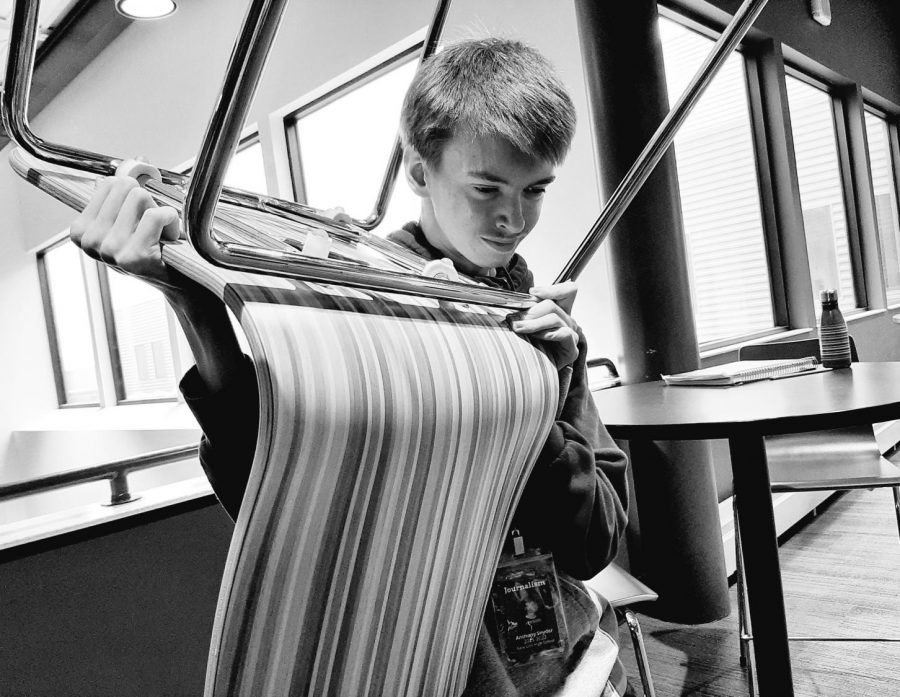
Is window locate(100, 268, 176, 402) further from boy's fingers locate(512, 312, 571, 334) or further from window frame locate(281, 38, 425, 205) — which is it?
boy's fingers locate(512, 312, 571, 334)

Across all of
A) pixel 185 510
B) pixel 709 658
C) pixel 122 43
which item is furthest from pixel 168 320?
pixel 709 658

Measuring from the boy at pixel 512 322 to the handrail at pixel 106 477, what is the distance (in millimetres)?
674

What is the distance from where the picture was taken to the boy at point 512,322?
1.73 ft

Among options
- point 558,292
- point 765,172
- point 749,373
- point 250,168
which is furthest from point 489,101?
point 250,168

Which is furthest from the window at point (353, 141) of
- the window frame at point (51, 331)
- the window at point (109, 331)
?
the window frame at point (51, 331)

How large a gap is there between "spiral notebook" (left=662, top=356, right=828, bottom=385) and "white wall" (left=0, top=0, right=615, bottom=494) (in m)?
0.55

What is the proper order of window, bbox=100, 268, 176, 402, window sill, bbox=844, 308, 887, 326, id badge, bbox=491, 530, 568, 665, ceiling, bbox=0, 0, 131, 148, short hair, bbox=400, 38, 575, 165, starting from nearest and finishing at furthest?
id badge, bbox=491, 530, 568, 665
short hair, bbox=400, 38, 575, 165
window sill, bbox=844, 308, 887, 326
ceiling, bbox=0, 0, 131, 148
window, bbox=100, 268, 176, 402

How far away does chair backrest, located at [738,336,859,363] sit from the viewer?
2035mm

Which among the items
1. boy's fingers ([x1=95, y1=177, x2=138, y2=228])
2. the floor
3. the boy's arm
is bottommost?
the floor

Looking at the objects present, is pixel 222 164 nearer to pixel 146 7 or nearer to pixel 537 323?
pixel 537 323

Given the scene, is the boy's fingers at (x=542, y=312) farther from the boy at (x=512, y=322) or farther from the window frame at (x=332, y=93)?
the window frame at (x=332, y=93)

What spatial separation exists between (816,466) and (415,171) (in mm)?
1531

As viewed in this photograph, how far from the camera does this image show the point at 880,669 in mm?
1680

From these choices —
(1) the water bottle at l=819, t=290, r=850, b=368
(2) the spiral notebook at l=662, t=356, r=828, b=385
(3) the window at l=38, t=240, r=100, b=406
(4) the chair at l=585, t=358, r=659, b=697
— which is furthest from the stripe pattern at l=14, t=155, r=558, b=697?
(3) the window at l=38, t=240, r=100, b=406
